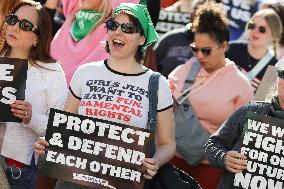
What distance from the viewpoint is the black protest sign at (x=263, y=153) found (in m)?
5.51

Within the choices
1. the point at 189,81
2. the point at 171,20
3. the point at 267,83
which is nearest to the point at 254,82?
the point at 189,81

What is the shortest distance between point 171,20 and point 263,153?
14.2ft

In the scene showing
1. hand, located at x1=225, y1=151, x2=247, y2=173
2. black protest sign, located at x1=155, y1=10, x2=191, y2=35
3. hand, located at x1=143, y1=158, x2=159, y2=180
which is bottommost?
hand, located at x1=143, y1=158, x2=159, y2=180

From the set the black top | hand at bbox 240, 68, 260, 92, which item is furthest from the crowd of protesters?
the black top

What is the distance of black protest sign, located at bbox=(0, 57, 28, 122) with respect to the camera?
597 cm

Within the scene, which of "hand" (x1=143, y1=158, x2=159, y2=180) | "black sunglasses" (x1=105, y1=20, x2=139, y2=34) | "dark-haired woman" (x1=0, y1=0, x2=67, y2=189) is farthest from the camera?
"dark-haired woman" (x1=0, y1=0, x2=67, y2=189)

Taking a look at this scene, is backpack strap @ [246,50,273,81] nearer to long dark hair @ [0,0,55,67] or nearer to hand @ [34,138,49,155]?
long dark hair @ [0,0,55,67]

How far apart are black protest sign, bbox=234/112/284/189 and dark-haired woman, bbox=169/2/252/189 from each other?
4.94 feet

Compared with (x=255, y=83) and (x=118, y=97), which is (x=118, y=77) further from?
(x=255, y=83)

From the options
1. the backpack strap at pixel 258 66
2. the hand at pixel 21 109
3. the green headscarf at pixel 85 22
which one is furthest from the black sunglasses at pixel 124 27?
the backpack strap at pixel 258 66

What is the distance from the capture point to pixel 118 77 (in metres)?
5.70

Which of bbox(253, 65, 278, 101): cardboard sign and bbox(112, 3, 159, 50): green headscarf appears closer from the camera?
bbox(112, 3, 159, 50): green headscarf

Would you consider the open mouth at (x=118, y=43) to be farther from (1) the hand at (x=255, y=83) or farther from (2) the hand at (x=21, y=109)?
(1) the hand at (x=255, y=83)

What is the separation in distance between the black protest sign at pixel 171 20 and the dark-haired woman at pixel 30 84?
11.5 feet
